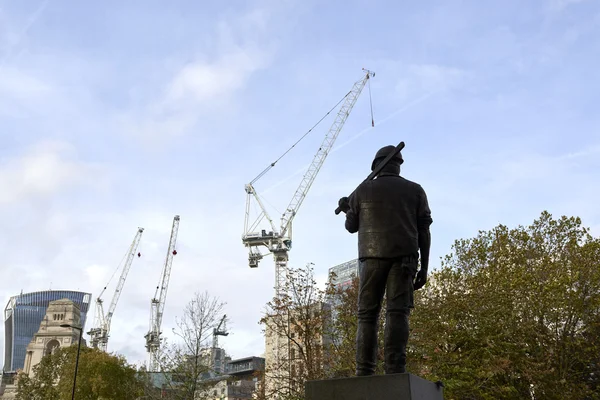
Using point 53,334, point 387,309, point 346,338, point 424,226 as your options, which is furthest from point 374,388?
point 53,334

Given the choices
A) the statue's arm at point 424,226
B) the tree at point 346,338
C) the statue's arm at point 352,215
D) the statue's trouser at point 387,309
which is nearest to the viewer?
the statue's trouser at point 387,309

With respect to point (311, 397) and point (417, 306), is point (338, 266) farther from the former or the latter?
point (311, 397)

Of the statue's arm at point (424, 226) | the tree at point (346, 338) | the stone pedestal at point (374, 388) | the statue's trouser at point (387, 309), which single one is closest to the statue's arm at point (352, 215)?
the statue's trouser at point (387, 309)

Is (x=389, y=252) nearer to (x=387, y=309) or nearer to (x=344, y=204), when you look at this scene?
(x=387, y=309)

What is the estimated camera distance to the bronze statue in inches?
305

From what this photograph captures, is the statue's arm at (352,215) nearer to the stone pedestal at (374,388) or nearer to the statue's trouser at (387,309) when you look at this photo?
the statue's trouser at (387,309)

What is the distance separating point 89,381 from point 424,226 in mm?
49060

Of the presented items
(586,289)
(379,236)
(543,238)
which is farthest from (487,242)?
(379,236)

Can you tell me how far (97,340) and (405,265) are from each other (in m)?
157

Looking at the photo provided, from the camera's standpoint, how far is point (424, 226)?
847cm

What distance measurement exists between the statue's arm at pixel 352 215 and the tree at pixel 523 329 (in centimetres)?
1870

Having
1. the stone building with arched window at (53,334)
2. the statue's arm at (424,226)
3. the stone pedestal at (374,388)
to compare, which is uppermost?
the stone building with arched window at (53,334)

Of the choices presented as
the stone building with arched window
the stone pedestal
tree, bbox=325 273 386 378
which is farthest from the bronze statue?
the stone building with arched window

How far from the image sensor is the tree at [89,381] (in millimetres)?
50375
